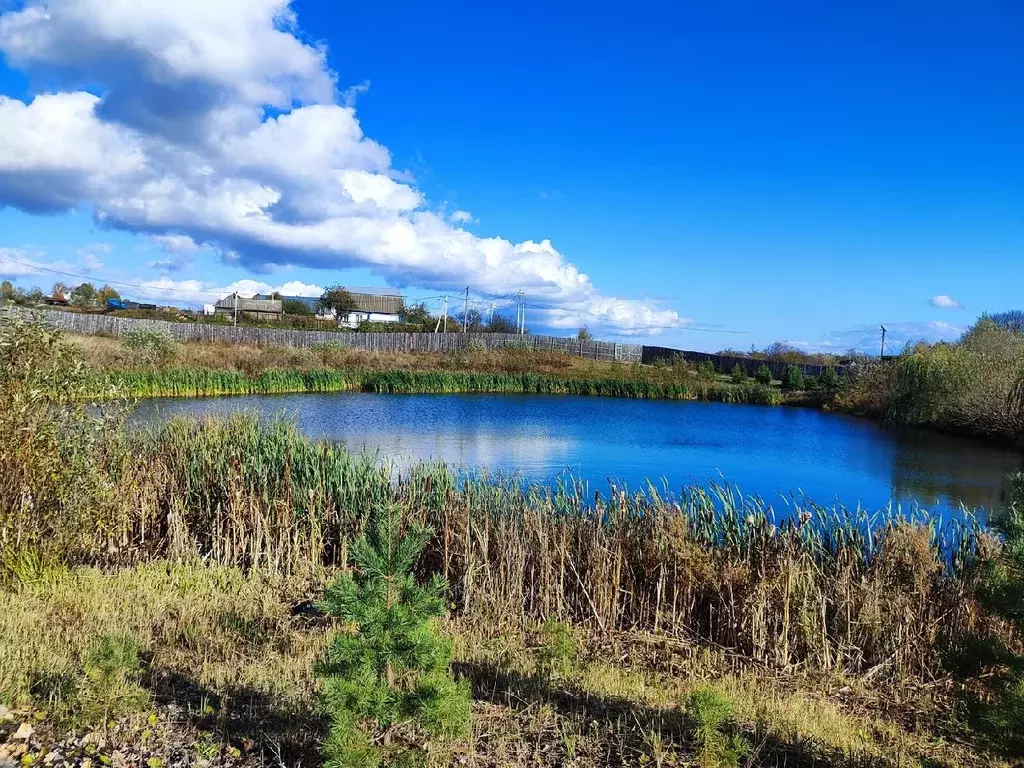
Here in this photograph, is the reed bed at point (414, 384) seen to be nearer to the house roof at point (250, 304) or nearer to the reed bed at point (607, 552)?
the reed bed at point (607, 552)

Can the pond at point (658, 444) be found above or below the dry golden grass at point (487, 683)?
below

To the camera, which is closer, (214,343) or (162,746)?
(162,746)

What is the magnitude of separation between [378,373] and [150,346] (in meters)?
9.64

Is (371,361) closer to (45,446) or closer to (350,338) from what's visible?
(350,338)

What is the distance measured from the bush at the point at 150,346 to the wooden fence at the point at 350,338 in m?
1.04

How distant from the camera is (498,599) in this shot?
19.4 ft

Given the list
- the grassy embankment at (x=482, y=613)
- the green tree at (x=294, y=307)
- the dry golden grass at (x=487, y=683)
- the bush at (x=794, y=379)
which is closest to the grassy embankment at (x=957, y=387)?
the bush at (x=794, y=379)

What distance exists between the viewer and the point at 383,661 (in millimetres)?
2854

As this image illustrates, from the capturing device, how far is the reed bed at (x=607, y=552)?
542 cm

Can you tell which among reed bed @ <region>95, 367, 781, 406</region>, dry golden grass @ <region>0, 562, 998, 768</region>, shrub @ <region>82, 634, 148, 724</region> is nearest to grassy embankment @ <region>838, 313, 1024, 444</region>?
reed bed @ <region>95, 367, 781, 406</region>

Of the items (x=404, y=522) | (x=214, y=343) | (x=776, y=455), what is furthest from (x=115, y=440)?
(x=214, y=343)

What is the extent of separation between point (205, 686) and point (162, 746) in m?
0.66

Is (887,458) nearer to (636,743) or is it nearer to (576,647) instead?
(576,647)

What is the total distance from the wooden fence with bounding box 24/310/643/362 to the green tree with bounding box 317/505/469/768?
3225cm
